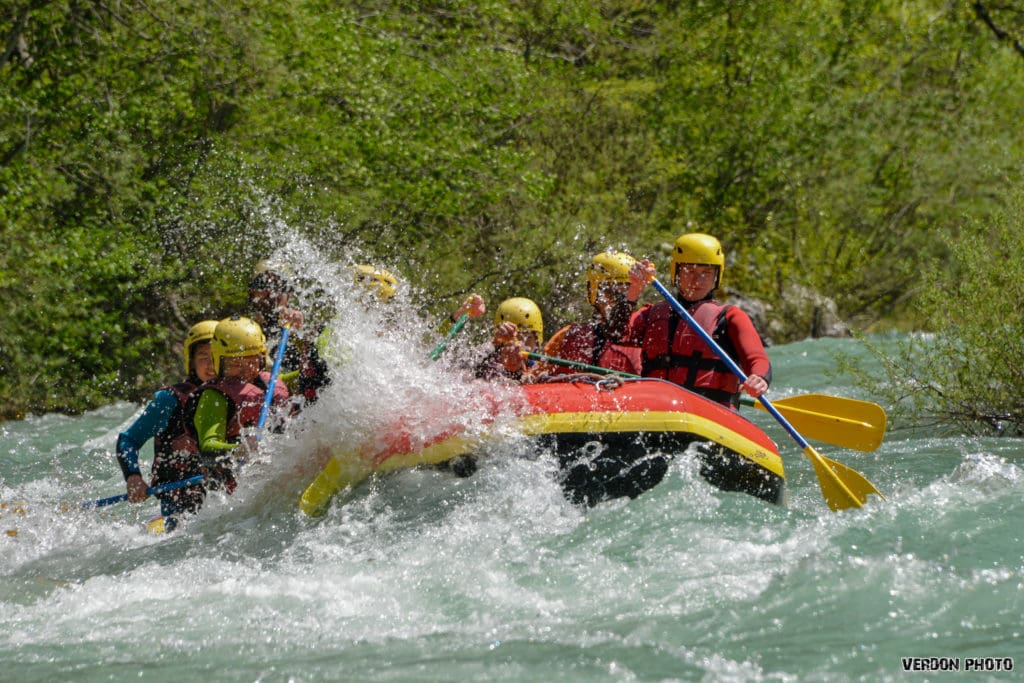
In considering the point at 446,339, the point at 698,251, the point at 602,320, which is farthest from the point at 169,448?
the point at 698,251

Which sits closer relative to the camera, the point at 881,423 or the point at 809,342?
the point at 881,423

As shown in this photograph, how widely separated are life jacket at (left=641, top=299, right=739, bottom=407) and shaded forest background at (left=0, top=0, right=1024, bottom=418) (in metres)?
2.57

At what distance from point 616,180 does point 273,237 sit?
5.16m

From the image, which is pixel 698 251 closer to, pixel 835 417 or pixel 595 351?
pixel 595 351

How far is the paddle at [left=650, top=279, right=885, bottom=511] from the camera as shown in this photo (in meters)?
5.88

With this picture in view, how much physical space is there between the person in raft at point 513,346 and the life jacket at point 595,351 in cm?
18

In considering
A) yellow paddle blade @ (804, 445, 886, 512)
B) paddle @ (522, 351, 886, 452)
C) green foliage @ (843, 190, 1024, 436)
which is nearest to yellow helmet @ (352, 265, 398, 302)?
paddle @ (522, 351, 886, 452)

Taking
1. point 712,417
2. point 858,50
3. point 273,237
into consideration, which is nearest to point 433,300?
point 273,237

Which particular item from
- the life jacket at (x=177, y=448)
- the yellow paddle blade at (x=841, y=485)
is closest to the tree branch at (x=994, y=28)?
the yellow paddle blade at (x=841, y=485)

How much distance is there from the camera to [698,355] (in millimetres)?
6340

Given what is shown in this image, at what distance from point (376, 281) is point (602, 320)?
1.69 meters

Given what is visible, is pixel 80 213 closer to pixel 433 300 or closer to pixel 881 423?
pixel 433 300

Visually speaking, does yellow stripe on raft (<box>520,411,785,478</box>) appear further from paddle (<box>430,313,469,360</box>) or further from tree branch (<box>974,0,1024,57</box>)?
tree branch (<box>974,0,1024,57</box>)

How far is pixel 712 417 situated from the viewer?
576 centimetres
